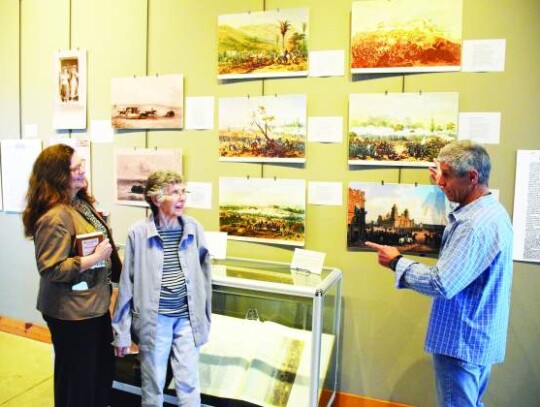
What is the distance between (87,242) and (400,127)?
5.42 ft

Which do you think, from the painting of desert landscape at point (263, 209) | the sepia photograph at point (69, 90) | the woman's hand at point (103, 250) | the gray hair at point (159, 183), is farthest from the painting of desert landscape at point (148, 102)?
the woman's hand at point (103, 250)

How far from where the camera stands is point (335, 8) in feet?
7.72

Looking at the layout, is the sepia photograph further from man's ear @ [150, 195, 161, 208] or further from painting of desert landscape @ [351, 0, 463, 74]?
painting of desert landscape @ [351, 0, 463, 74]

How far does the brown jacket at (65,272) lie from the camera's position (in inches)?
68.1

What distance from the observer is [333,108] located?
2.39m

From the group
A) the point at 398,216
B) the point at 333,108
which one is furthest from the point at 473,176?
the point at 333,108

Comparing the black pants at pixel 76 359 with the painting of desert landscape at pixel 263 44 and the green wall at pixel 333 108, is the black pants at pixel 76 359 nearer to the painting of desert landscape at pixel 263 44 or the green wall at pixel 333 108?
the green wall at pixel 333 108

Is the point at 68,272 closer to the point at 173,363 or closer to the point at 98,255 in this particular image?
the point at 98,255

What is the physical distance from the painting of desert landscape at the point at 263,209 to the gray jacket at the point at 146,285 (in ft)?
2.13

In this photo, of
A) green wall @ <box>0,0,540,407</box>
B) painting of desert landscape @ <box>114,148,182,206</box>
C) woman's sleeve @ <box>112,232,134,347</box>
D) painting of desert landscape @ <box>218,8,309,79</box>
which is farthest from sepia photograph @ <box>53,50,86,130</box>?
woman's sleeve @ <box>112,232,134,347</box>

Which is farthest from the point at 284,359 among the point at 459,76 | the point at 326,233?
the point at 459,76

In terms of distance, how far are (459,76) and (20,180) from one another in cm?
326

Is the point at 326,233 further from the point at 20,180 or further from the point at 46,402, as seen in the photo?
the point at 20,180

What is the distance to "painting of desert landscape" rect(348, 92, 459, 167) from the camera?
2.19m
